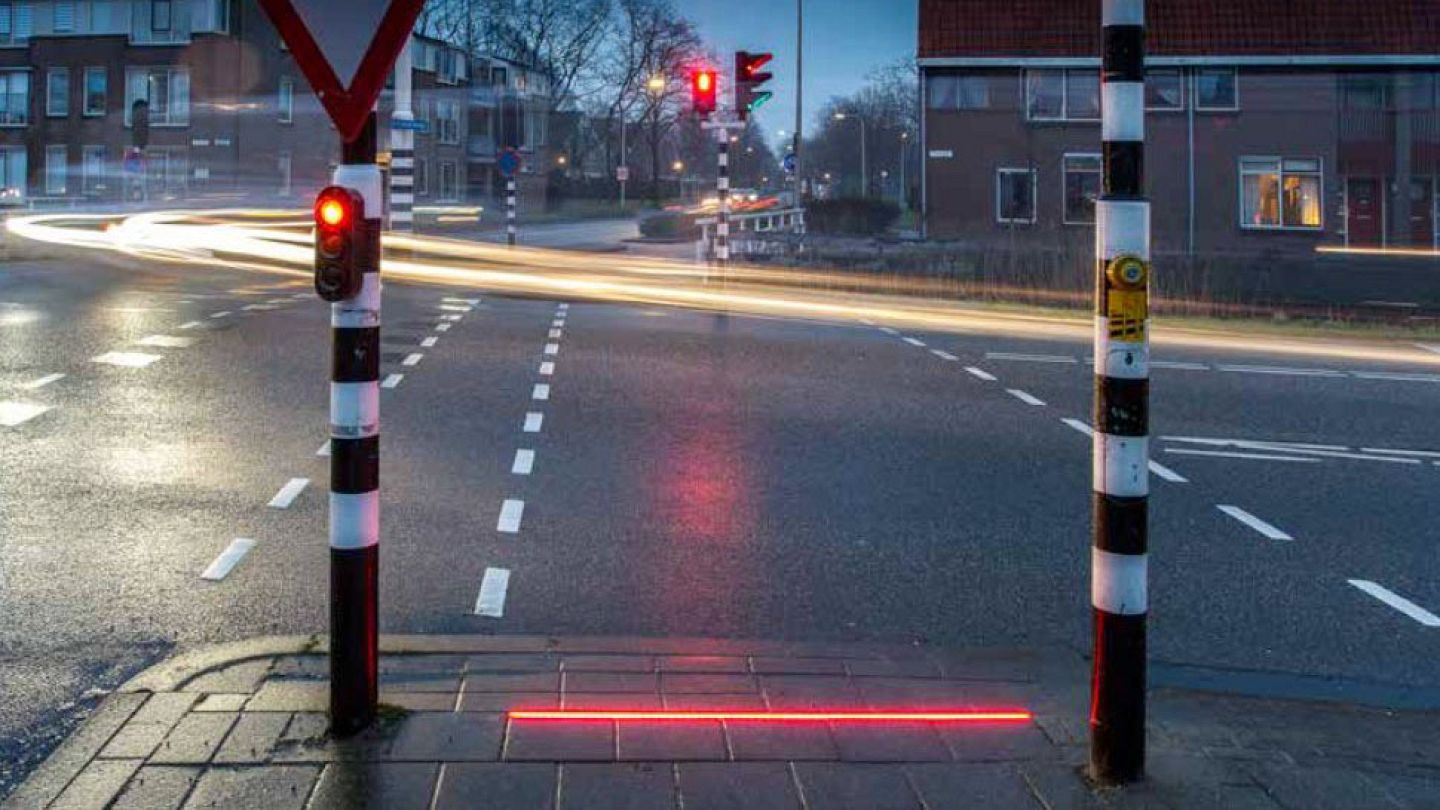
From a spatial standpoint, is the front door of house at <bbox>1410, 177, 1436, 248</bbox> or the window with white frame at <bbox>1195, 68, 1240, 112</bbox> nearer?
the window with white frame at <bbox>1195, 68, 1240, 112</bbox>


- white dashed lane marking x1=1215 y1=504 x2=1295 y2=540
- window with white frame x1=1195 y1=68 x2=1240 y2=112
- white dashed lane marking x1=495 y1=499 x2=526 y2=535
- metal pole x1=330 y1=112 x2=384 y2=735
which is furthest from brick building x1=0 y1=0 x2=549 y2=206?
metal pole x1=330 y1=112 x2=384 y2=735

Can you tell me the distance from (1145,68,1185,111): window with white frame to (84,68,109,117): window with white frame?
45.1 m

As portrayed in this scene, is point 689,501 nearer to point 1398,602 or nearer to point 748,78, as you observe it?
point 1398,602

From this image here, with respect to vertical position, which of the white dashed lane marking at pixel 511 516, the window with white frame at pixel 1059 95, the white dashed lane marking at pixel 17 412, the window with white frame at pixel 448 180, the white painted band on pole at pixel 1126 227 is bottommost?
the white dashed lane marking at pixel 511 516

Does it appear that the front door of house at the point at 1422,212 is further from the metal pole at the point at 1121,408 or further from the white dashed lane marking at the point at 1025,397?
the metal pole at the point at 1121,408

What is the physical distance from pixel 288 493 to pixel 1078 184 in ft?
120

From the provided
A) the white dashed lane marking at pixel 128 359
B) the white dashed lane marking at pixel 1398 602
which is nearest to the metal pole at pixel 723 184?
the white dashed lane marking at pixel 128 359

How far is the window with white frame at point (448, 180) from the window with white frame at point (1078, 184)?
40.3 meters

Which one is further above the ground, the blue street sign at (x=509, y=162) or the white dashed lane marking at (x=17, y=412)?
the blue street sign at (x=509, y=162)

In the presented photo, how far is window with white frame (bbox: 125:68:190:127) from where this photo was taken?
193 ft

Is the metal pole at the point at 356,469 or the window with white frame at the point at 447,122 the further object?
the window with white frame at the point at 447,122

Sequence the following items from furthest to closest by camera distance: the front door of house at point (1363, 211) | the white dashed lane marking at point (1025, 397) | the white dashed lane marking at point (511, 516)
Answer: the front door of house at point (1363, 211), the white dashed lane marking at point (1025, 397), the white dashed lane marking at point (511, 516)

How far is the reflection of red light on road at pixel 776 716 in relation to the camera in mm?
4562

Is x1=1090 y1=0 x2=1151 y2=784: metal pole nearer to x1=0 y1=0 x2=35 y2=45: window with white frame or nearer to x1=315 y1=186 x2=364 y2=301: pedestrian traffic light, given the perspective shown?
x1=315 y1=186 x2=364 y2=301: pedestrian traffic light
